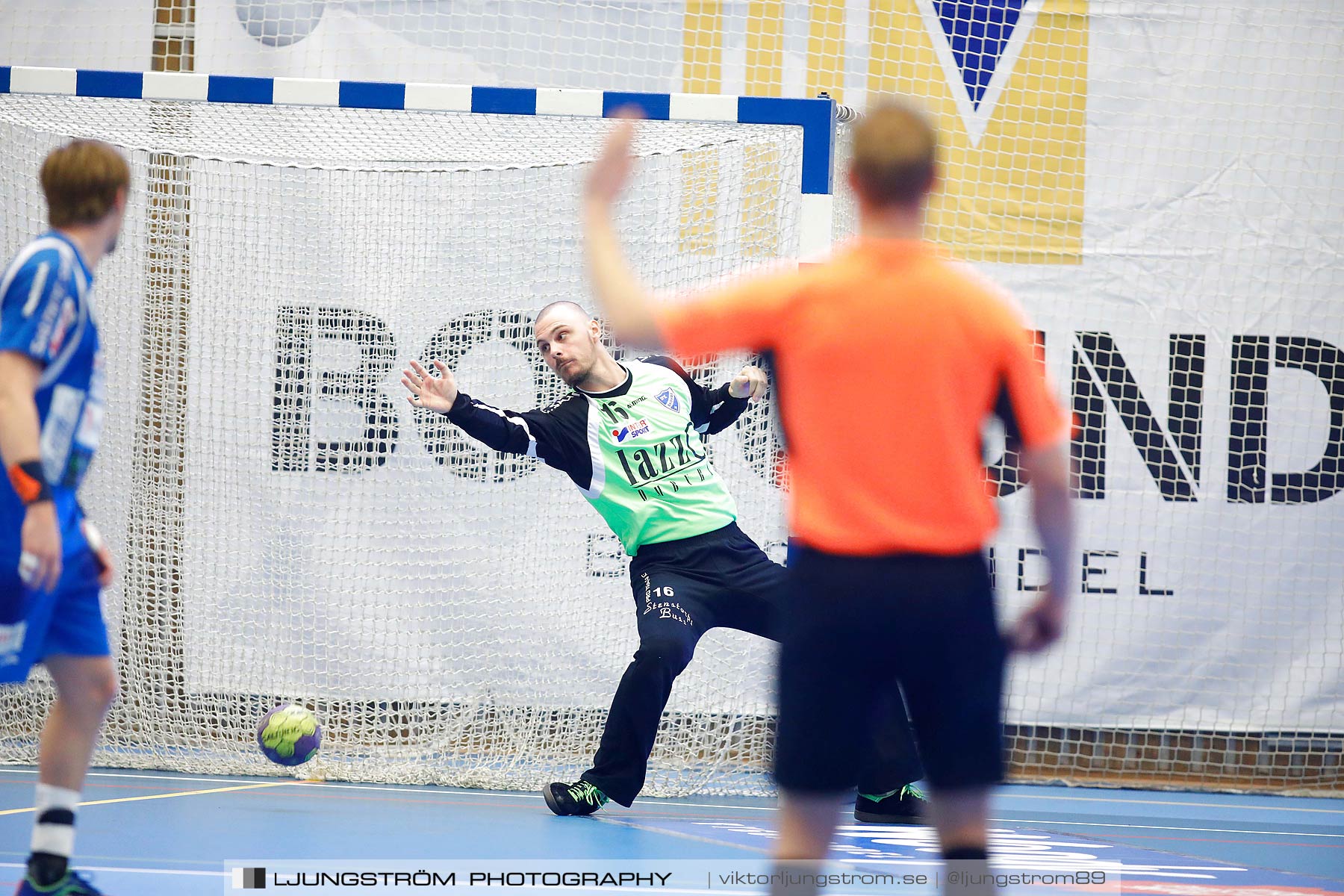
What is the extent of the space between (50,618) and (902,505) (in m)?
1.96

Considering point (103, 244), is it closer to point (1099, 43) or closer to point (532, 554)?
point (532, 554)

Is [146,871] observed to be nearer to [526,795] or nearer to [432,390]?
[432,390]

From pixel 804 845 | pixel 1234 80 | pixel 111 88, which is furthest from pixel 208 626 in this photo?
pixel 1234 80

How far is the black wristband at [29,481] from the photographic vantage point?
288cm

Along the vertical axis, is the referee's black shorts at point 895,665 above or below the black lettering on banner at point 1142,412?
below

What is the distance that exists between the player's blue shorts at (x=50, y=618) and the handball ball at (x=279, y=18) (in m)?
5.37

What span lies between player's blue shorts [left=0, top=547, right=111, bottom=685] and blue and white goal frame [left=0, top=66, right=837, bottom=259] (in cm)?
370

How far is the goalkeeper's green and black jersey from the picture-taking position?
5410 millimetres

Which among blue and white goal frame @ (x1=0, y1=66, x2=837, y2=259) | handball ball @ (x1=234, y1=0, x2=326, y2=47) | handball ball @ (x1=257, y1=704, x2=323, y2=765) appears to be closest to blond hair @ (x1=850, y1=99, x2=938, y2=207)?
blue and white goal frame @ (x1=0, y1=66, x2=837, y2=259)

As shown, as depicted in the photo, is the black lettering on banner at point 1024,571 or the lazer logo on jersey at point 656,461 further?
the black lettering on banner at point 1024,571

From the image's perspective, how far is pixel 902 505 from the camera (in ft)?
7.36

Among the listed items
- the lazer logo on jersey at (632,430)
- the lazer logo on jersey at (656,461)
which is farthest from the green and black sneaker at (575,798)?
the lazer logo on jersey at (632,430)

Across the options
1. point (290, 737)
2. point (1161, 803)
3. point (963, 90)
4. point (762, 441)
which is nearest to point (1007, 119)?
point (963, 90)

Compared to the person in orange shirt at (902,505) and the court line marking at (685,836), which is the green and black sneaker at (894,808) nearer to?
the court line marking at (685,836)
